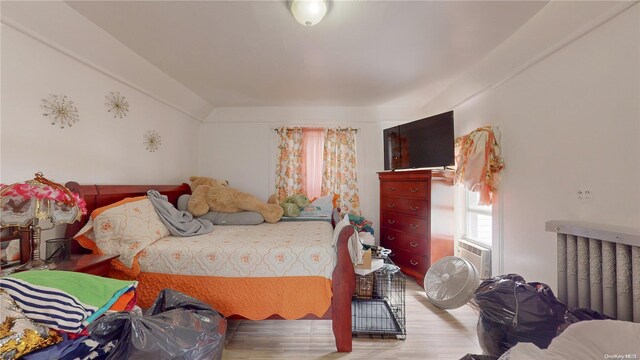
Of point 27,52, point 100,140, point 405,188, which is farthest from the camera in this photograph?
point 405,188

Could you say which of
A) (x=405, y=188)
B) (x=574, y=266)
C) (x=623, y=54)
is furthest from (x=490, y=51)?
(x=574, y=266)

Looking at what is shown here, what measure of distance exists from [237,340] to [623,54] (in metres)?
3.03

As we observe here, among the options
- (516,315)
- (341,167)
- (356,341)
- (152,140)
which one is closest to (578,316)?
(516,315)

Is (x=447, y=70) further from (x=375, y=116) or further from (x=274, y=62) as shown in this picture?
(x=274, y=62)

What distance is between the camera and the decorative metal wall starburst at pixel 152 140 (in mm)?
2469

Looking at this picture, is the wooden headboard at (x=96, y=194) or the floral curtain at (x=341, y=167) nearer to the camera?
the wooden headboard at (x=96, y=194)

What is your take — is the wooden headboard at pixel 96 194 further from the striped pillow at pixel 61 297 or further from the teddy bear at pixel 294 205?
the teddy bear at pixel 294 205

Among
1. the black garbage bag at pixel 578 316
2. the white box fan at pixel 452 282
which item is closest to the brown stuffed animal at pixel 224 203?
the white box fan at pixel 452 282

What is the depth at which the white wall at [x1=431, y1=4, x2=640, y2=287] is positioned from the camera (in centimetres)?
122

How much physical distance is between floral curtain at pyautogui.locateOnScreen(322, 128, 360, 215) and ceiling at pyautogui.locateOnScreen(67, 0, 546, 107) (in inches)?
35.4

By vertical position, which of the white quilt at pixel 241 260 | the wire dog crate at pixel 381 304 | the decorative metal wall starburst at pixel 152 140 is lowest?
the wire dog crate at pixel 381 304

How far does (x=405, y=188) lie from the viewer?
290 centimetres

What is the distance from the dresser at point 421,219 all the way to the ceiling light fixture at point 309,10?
193 cm

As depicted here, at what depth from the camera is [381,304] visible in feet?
7.20
